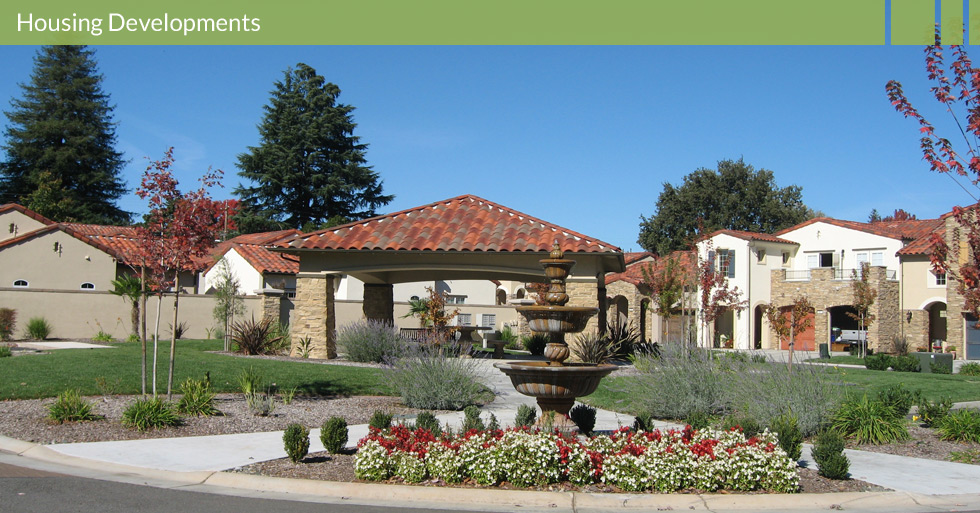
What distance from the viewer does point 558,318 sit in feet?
33.6

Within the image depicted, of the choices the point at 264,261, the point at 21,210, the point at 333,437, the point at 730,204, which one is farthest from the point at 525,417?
the point at 730,204

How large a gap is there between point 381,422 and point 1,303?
77.8 feet

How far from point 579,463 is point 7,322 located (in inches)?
1022

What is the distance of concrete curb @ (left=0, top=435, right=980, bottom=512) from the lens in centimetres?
783

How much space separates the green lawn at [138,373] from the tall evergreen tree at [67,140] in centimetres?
4326

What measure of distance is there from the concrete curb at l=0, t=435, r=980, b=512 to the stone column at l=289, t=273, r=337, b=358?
14.7m

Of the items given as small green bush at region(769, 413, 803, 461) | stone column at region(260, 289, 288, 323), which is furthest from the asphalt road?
stone column at region(260, 289, 288, 323)

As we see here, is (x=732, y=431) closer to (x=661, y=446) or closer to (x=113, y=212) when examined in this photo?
(x=661, y=446)

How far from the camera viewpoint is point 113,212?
6381 centimetres

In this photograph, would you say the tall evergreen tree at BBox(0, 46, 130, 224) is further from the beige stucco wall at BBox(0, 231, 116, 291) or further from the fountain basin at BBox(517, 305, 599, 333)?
the fountain basin at BBox(517, 305, 599, 333)

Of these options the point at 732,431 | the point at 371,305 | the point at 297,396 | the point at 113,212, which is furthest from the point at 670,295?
the point at 113,212

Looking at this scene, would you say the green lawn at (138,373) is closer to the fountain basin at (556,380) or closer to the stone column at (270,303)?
the fountain basin at (556,380)

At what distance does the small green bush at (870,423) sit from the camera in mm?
11531

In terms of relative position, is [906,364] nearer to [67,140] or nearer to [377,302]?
[377,302]
